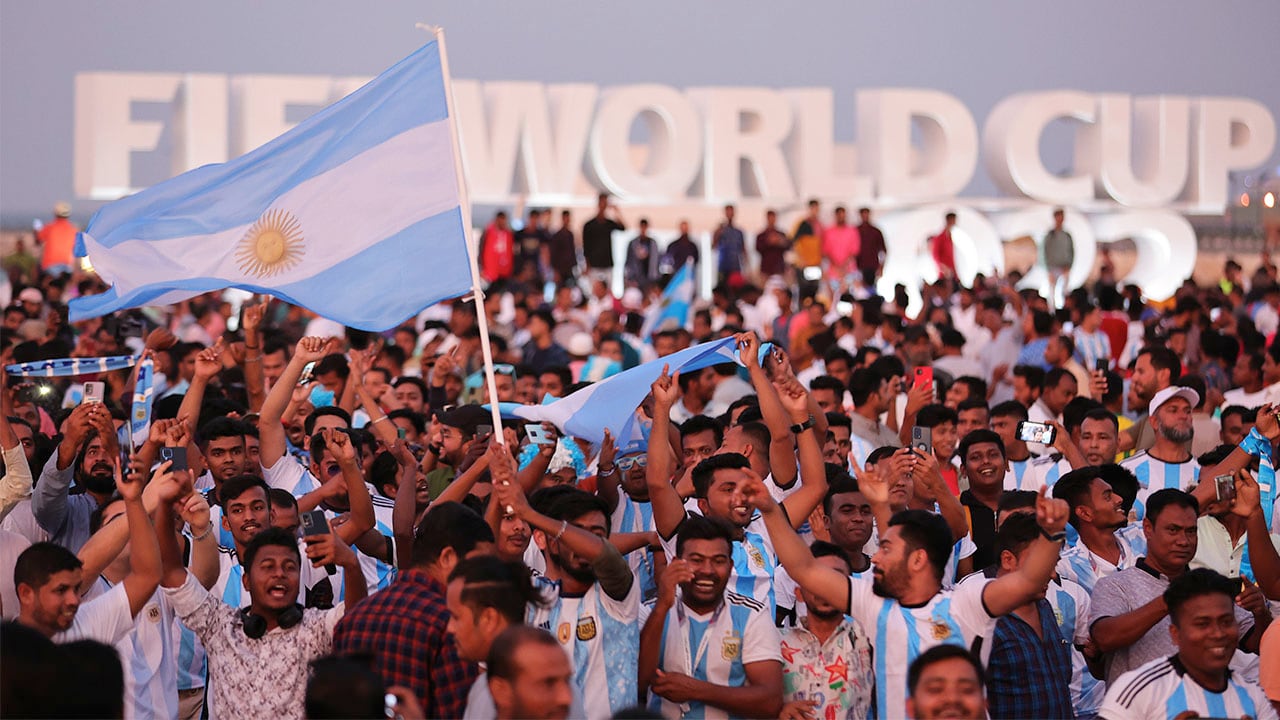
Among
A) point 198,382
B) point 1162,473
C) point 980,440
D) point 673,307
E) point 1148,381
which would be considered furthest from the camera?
point 673,307

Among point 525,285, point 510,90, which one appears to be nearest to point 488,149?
point 510,90

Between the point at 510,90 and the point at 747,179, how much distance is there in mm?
4293

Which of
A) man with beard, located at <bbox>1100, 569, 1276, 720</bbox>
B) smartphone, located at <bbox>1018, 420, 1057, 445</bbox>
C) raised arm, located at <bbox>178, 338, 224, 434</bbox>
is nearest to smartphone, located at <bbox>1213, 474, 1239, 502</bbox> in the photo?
smartphone, located at <bbox>1018, 420, 1057, 445</bbox>

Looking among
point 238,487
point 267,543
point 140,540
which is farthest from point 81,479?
point 267,543

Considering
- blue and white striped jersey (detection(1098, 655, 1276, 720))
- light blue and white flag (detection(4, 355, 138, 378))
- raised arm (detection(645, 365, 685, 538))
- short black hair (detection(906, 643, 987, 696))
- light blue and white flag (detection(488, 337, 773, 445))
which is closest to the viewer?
short black hair (detection(906, 643, 987, 696))

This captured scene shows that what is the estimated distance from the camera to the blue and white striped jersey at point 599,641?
6.06 m

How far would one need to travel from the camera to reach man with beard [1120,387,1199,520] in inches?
350

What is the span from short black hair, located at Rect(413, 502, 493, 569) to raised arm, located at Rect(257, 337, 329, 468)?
2370 millimetres

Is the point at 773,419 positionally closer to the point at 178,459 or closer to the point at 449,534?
the point at 449,534

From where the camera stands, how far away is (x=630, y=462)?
26.9 ft

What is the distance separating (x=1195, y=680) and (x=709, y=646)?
1.75m

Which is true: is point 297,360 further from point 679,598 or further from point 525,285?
point 525,285

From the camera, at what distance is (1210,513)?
8.00 metres

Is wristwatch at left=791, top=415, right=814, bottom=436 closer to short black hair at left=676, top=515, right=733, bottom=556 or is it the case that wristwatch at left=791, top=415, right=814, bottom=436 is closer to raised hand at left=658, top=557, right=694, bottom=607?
short black hair at left=676, top=515, right=733, bottom=556
